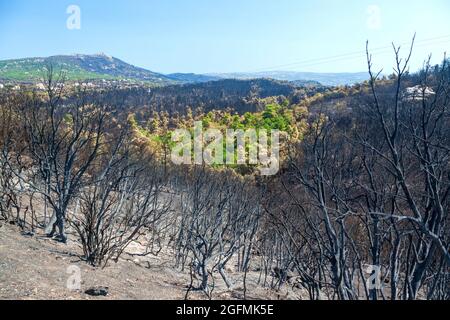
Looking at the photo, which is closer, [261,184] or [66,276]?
[66,276]

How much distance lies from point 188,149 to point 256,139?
11.3 metres

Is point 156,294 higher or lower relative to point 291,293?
higher

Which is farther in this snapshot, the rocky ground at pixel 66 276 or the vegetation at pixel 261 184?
the rocky ground at pixel 66 276

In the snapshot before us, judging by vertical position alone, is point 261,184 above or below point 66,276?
below

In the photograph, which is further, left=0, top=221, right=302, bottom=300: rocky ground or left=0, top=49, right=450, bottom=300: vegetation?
left=0, top=221, right=302, bottom=300: rocky ground

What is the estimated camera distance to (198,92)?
108 meters
